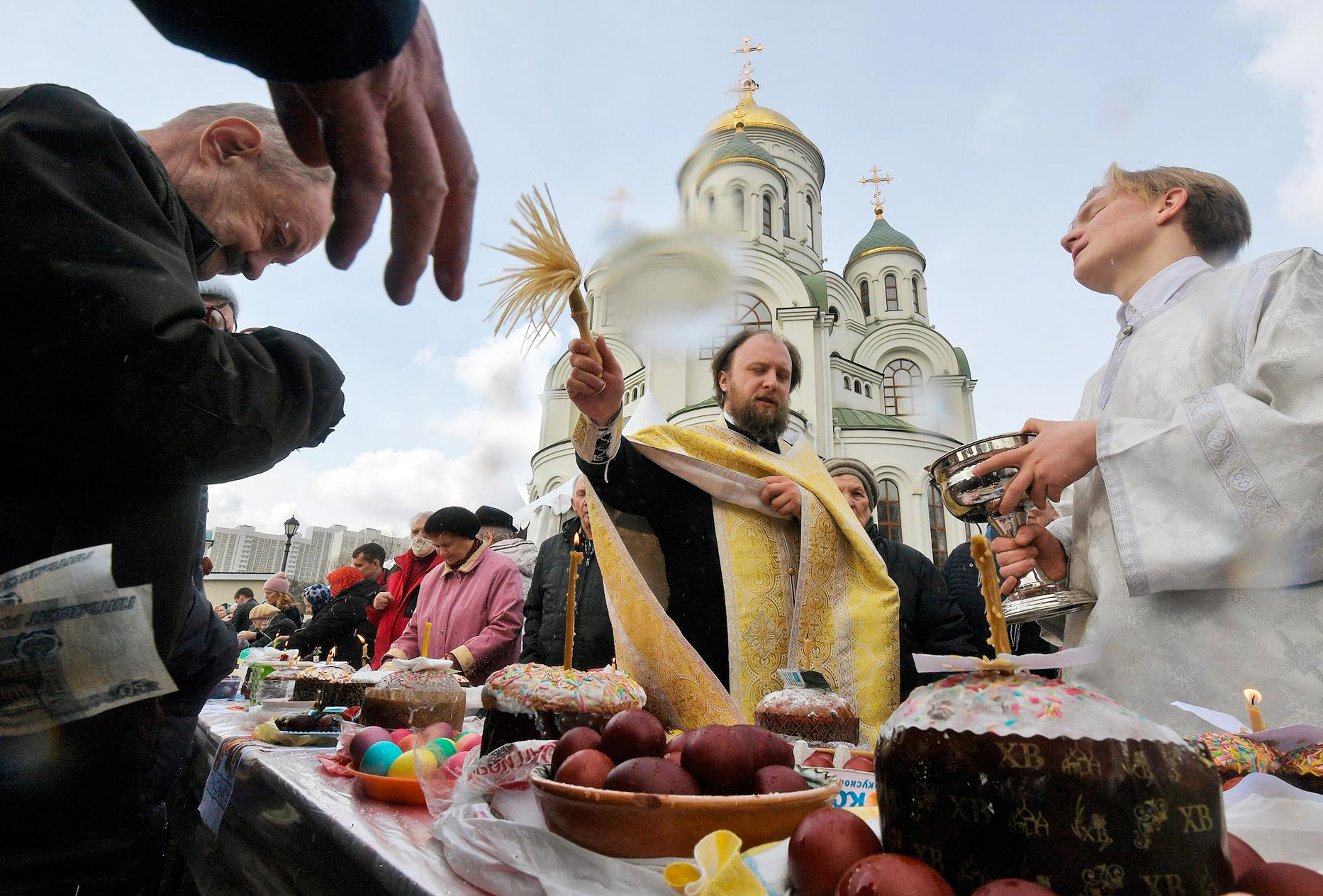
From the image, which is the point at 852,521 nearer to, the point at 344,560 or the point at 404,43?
the point at 404,43

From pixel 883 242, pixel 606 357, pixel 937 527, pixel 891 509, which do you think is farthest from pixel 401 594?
pixel 883 242

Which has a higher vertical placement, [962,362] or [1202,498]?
[962,362]

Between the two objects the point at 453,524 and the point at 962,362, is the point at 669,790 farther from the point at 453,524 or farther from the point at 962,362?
the point at 962,362

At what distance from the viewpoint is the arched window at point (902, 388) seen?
77.2ft

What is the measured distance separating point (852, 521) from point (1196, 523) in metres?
1.10

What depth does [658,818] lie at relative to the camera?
736 millimetres

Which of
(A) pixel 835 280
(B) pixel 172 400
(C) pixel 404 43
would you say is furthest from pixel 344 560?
(A) pixel 835 280

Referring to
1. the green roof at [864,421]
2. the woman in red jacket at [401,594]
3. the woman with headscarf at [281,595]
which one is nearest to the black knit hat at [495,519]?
the woman in red jacket at [401,594]

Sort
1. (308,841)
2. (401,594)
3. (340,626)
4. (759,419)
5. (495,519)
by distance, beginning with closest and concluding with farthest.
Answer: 1. (308,841)
2. (759,419)
3. (340,626)
4. (401,594)
5. (495,519)

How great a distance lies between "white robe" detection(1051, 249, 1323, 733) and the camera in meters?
1.58

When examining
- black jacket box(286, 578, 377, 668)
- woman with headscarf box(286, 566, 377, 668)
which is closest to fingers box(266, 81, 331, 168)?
woman with headscarf box(286, 566, 377, 668)

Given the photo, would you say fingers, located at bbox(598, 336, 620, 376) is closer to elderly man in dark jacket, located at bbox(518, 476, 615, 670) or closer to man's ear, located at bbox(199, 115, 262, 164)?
man's ear, located at bbox(199, 115, 262, 164)

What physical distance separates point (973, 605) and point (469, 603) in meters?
2.99

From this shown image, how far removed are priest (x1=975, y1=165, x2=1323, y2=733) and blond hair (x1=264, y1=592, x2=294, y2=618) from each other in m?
7.30
